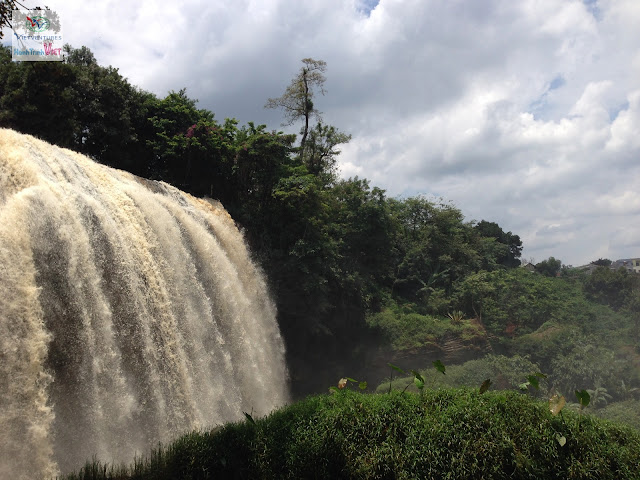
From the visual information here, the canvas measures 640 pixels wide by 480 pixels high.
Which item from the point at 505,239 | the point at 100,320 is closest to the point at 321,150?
the point at 100,320

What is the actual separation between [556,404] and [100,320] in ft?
25.2

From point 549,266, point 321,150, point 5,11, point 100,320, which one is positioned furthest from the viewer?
point 549,266

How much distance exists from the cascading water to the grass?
1.59 metres

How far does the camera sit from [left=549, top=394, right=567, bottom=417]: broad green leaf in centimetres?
627

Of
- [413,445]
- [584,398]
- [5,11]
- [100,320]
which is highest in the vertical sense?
[5,11]

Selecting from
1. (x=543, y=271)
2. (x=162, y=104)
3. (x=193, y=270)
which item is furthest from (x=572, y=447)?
(x=543, y=271)

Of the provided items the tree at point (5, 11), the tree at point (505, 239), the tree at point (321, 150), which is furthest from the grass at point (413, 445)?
the tree at point (505, 239)

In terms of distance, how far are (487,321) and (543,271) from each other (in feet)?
97.6

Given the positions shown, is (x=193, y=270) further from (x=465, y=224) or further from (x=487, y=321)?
(x=465, y=224)

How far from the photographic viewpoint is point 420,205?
102 feet

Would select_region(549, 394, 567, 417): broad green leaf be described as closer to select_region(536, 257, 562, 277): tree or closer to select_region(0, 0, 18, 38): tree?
select_region(0, 0, 18, 38): tree

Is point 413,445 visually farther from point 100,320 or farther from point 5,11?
point 5,11

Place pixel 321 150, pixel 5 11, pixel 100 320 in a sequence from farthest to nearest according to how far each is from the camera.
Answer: pixel 321 150 < pixel 100 320 < pixel 5 11

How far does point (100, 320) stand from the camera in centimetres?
841
